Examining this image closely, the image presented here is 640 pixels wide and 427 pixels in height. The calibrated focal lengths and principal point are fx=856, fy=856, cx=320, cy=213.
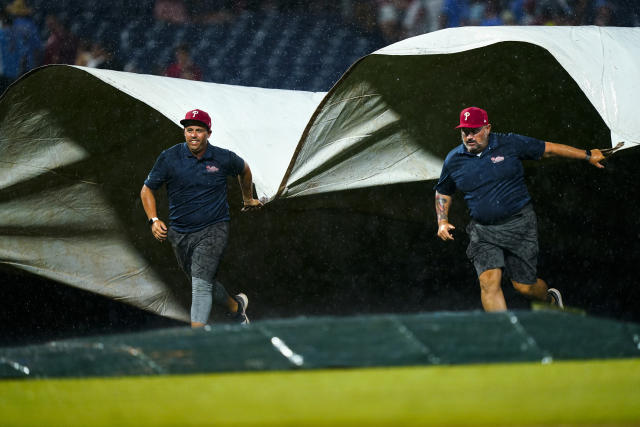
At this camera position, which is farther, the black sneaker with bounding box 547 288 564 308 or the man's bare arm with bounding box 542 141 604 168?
the black sneaker with bounding box 547 288 564 308

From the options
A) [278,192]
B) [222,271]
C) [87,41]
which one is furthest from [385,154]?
[87,41]

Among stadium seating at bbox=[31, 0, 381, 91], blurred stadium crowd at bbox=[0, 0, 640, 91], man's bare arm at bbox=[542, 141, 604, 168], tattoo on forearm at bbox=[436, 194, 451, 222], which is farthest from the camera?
stadium seating at bbox=[31, 0, 381, 91]

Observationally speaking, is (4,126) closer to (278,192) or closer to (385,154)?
(278,192)

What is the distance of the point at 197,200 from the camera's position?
5.30m

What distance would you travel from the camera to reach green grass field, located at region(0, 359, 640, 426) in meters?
2.68

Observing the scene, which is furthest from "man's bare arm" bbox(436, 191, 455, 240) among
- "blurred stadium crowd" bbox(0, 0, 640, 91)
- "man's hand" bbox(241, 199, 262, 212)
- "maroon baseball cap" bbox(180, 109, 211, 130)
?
"blurred stadium crowd" bbox(0, 0, 640, 91)

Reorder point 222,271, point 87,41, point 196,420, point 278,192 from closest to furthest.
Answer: point 196,420 → point 278,192 → point 222,271 → point 87,41

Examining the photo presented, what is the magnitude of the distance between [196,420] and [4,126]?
4.16m

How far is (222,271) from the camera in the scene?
22.5ft

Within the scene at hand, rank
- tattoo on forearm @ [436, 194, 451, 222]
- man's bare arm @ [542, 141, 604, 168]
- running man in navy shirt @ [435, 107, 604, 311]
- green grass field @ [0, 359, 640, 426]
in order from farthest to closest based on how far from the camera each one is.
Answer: tattoo on forearm @ [436, 194, 451, 222] → running man in navy shirt @ [435, 107, 604, 311] → man's bare arm @ [542, 141, 604, 168] → green grass field @ [0, 359, 640, 426]

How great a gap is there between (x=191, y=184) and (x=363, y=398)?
281 centimetres

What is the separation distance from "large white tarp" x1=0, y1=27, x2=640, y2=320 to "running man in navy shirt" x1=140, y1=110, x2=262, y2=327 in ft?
1.14

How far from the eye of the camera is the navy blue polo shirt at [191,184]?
17.3 feet

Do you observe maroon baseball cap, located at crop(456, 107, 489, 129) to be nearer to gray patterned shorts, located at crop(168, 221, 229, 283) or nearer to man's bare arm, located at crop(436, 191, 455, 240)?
man's bare arm, located at crop(436, 191, 455, 240)
